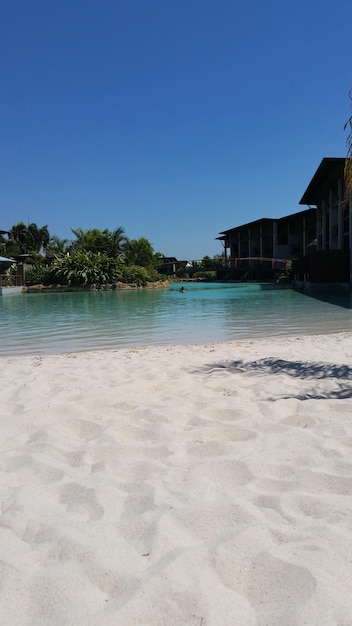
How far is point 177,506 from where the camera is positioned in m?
2.26

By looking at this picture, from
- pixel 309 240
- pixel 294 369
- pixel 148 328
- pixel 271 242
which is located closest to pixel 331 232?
pixel 309 240

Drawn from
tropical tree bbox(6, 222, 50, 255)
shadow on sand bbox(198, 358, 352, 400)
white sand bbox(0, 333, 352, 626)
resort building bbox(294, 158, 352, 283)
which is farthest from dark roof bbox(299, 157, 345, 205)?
tropical tree bbox(6, 222, 50, 255)

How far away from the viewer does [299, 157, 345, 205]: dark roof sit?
2937cm

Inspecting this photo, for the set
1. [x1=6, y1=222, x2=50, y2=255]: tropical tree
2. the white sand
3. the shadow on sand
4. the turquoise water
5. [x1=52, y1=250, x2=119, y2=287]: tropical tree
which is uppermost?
[x1=6, y1=222, x2=50, y2=255]: tropical tree

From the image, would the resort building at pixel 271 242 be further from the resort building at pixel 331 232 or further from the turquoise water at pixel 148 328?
the turquoise water at pixel 148 328

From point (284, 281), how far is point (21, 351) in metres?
45.4

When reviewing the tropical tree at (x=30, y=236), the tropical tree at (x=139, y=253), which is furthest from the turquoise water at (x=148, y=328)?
the tropical tree at (x=30, y=236)

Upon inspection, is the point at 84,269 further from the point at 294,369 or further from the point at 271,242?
the point at 294,369

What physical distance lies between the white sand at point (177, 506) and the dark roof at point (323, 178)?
2848cm

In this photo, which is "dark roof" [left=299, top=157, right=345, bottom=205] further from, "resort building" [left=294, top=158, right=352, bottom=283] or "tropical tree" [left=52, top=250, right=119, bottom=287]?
"tropical tree" [left=52, top=250, right=119, bottom=287]

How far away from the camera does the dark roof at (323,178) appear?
1156 inches

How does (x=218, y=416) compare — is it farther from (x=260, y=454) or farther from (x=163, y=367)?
(x=163, y=367)

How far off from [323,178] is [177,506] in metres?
35.9

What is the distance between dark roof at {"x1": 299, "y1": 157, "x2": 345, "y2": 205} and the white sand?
28477mm
